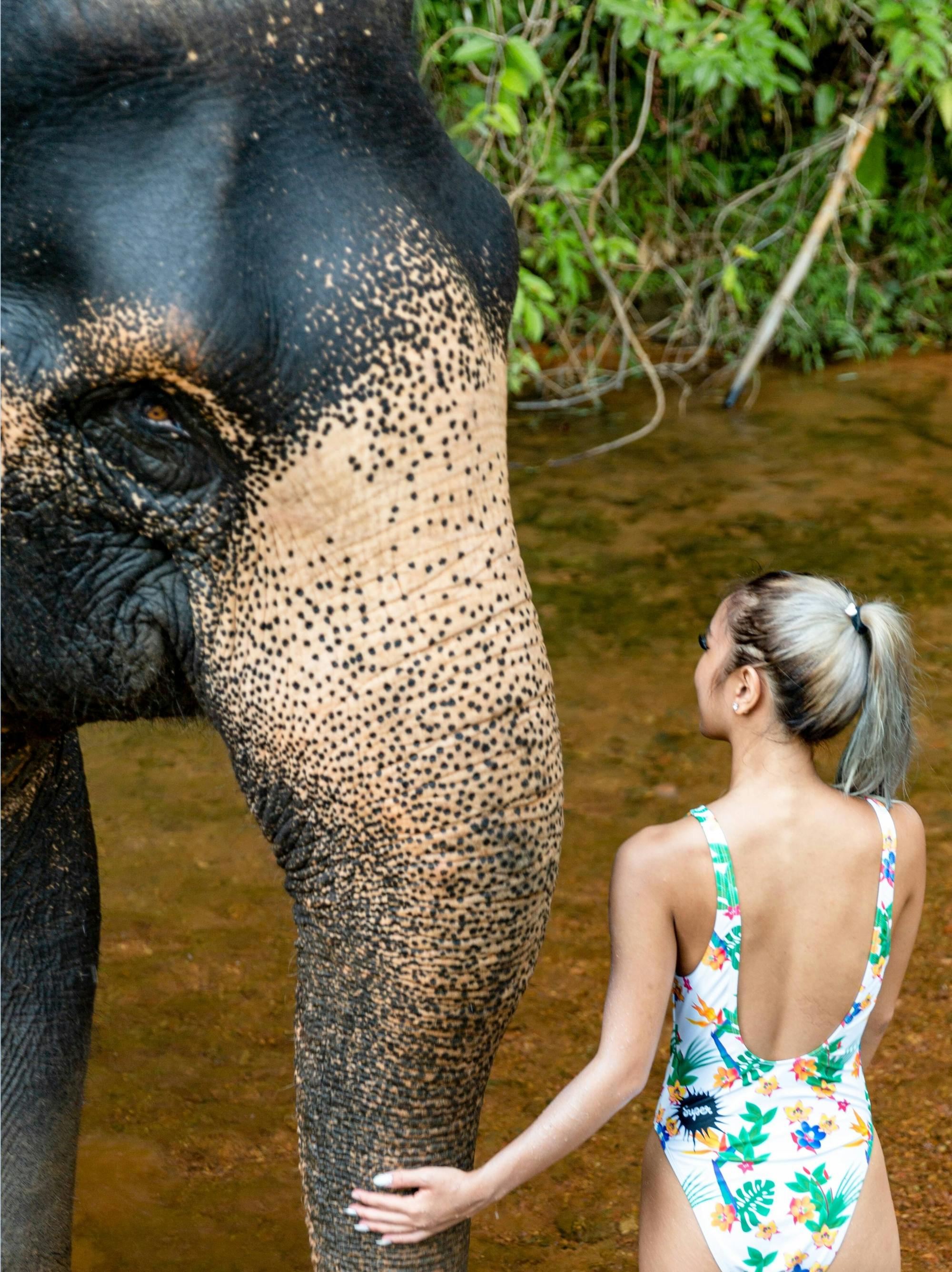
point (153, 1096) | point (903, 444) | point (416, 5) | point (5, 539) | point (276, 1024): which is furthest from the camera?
point (903, 444)

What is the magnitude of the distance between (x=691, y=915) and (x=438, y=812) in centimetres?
48

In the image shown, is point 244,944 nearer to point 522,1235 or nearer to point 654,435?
point 522,1235

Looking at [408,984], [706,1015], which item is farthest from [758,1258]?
[408,984]

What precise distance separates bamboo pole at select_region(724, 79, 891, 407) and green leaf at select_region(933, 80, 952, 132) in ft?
0.66

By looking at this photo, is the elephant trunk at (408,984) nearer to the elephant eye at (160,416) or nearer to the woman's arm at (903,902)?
the elephant eye at (160,416)

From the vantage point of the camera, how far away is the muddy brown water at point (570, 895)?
2.42 metres

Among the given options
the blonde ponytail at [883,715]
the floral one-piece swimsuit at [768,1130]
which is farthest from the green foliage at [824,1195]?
the blonde ponytail at [883,715]

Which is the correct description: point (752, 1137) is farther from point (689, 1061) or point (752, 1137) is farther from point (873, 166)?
point (873, 166)

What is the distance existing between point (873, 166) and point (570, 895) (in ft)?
16.6

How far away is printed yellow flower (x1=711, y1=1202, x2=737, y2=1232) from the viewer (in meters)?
1.69

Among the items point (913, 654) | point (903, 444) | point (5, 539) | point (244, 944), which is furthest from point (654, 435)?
point (5, 539)

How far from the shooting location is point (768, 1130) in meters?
1.70

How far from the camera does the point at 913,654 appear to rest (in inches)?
68.6

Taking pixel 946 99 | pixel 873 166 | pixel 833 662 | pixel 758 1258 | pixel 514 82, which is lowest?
pixel 758 1258
